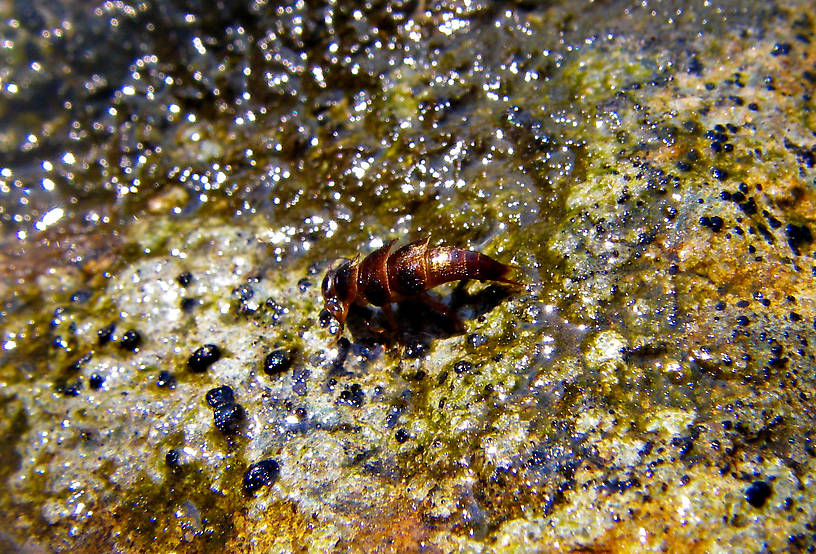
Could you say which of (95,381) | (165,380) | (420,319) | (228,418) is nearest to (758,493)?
(420,319)

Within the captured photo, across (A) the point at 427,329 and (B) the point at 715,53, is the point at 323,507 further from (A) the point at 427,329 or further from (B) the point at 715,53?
(B) the point at 715,53

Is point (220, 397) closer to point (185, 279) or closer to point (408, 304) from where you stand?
point (185, 279)

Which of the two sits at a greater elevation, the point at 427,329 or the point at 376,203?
the point at 376,203

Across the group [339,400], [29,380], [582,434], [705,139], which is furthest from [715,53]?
[29,380]

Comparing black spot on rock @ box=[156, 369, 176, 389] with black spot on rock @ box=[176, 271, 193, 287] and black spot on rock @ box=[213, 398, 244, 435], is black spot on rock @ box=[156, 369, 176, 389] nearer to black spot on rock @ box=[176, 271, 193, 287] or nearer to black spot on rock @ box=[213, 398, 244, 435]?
black spot on rock @ box=[213, 398, 244, 435]

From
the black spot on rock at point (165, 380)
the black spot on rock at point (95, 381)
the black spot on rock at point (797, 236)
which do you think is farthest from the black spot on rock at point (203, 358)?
the black spot on rock at point (797, 236)
